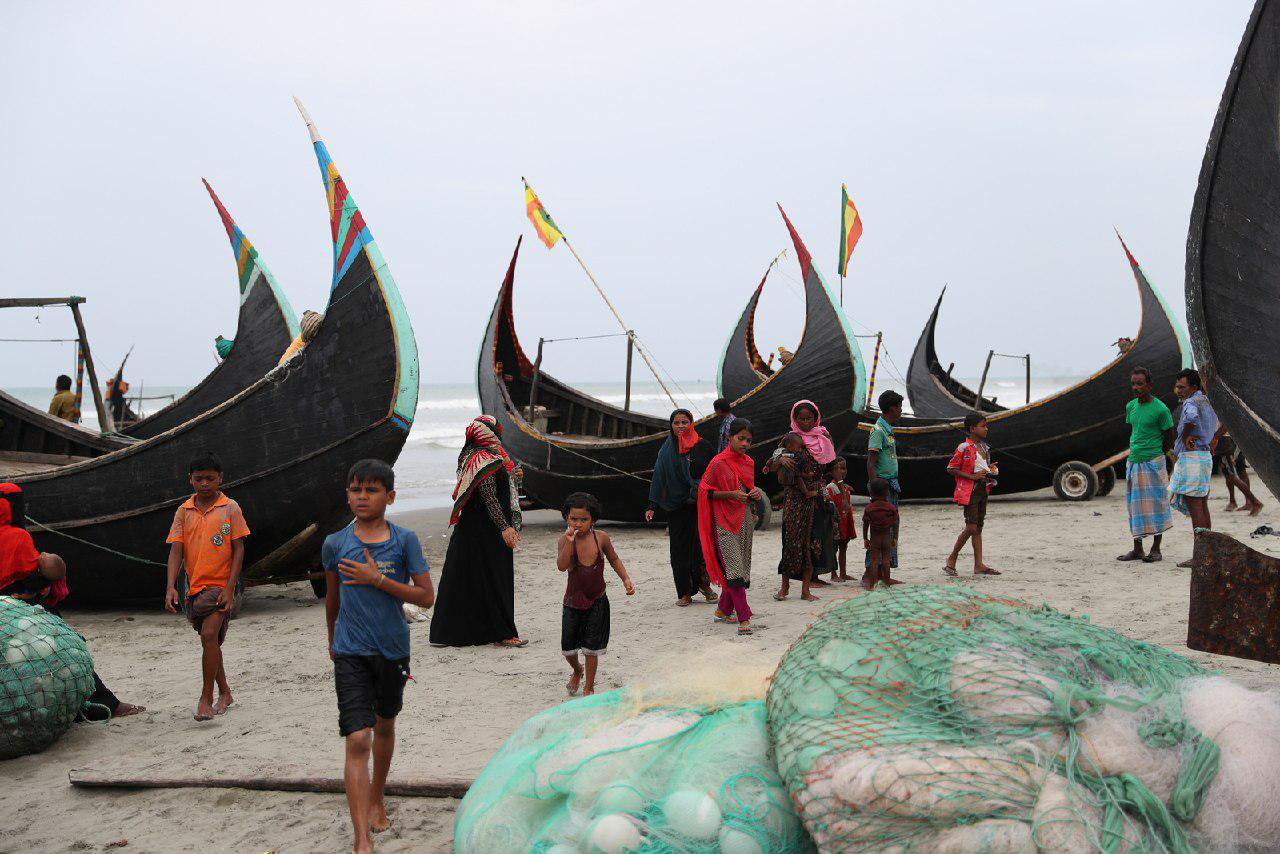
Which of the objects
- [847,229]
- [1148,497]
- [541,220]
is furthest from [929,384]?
[1148,497]

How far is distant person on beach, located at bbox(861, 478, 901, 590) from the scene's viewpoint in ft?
24.9

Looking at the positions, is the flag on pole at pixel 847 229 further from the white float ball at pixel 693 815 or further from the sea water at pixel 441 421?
the white float ball at pixel 693 815

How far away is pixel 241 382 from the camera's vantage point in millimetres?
11469

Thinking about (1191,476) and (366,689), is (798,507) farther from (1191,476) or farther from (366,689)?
(366,689)

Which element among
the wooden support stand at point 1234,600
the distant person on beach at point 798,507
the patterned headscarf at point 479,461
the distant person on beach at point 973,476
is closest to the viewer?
the wooden support stand at point 1234,600

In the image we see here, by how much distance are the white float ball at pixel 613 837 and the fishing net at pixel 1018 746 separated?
40 centimetres

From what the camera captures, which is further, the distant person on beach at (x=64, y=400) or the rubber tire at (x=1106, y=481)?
the rubber tire at (x=1106, y=481)

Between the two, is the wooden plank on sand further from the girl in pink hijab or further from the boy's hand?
the girl in pink hijab

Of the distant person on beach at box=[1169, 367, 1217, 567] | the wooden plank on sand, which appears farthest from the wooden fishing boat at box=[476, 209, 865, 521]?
the wooden plank on sand

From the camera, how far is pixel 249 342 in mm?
11641

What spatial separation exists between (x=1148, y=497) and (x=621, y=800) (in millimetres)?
7085

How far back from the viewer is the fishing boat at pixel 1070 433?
43.2ft

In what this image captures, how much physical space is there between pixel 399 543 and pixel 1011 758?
2.11 m

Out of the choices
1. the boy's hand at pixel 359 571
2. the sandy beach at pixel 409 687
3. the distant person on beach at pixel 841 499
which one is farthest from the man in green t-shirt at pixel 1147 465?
the boy's hand at pixel 359 571
